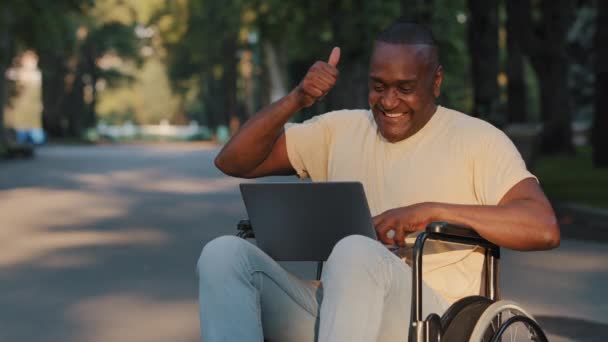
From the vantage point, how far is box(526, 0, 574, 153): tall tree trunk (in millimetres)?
32375

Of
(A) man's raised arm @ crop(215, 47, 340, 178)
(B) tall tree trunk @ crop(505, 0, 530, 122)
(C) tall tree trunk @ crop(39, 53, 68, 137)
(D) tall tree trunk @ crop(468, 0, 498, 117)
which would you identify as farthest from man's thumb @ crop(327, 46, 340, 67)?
(C) tall tree trunk @ crop(39, 53, 68, 137)

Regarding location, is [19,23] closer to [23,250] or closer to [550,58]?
[550,58]

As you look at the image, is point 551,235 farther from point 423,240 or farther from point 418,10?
point 418,10

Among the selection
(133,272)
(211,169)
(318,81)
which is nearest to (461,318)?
(318,81)

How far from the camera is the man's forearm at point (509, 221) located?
4.05m

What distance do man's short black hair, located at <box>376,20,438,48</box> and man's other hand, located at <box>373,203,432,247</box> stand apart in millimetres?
513

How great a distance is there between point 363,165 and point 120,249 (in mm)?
8539

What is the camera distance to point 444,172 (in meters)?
4.32

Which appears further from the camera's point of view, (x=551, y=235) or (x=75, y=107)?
(x=75, y=107)

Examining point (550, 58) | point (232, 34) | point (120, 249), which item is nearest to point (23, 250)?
point (120, 249)

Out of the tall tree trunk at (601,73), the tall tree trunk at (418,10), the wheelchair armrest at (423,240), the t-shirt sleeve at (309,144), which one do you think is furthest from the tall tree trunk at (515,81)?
the wheelchair armrest at (423,240)

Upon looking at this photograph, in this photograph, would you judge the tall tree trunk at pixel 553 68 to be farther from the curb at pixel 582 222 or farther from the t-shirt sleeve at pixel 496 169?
the t-shirt sleeve at pixel 496 169

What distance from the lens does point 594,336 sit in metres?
7.58

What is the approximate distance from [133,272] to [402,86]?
682 centimetres
